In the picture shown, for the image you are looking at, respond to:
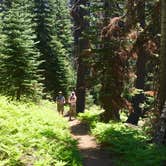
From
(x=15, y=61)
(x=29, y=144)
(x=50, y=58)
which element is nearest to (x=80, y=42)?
(x=15, y=61)

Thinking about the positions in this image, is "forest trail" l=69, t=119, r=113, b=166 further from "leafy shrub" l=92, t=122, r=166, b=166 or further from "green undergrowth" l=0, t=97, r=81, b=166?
"green undergrowth" l=0, t=97, r=81, b=166

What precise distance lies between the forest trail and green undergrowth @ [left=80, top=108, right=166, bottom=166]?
0.22m

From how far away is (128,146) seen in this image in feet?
44.3

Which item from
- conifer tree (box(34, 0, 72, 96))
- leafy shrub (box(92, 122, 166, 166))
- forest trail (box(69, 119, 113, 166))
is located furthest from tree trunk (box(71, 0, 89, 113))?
conifer tree (box(34, 0, 72, 96))

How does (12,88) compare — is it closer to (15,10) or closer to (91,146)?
(15,10)

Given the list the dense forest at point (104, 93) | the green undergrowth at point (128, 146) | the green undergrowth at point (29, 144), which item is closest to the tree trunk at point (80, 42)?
the dense forest at point (104, 93)

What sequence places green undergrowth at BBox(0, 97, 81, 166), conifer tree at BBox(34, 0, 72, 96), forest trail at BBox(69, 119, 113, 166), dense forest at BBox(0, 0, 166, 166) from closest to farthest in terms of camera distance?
green undergrowth at BBox(0, 97, 81, 166), dense forest at BBox(0, 0, 166, 166), forest trail at BBox(69, 119, 113, 166), conifer tree at BBox(34, 0, 72, 96)

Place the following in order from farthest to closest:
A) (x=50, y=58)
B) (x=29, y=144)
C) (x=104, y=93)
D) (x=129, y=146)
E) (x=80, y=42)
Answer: (x=50, y=58) < (x=80, y=42) < (x=104, y=93) < (x=129, y=146) < (x=29, y=144)

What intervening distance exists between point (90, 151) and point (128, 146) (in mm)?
1648

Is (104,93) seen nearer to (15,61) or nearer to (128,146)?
(128,146)

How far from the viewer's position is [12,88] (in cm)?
2498

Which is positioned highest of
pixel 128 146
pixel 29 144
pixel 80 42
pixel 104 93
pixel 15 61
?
pixel 80 42

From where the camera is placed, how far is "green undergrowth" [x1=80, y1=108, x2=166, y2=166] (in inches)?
465

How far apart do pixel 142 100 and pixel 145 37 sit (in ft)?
30.2
